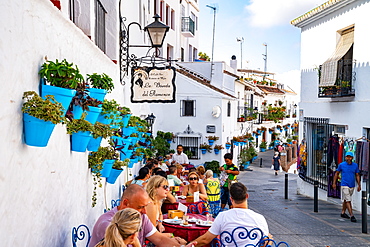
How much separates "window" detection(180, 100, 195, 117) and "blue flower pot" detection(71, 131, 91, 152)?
17.8 metres

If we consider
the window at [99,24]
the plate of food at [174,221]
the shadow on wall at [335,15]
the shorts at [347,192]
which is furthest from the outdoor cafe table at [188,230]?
the shadow on wall at [335,15]

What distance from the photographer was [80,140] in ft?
15.8

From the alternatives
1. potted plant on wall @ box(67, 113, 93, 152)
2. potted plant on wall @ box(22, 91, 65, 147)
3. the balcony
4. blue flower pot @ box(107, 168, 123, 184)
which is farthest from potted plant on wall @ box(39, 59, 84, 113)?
the balcony

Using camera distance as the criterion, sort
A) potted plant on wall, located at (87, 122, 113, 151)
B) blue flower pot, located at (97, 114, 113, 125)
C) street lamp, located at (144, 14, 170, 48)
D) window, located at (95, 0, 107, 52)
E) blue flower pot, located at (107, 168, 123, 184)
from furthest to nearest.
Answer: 1. street lamp, located at (144, 14, 170, 48)
2. window, located at (95, 0, 107, 52)
3. blue flower pot, located at (107, 168, 123, 184)
4. blue flower pot, located at (97, 114, 113, 125)
5. potted plant on wall, located at (87, 122, 113, 151)

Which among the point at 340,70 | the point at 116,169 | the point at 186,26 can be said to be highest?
the point at 186,26

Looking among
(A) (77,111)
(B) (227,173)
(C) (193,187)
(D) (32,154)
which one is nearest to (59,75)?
(D) (32,154)

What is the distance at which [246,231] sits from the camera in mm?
5414

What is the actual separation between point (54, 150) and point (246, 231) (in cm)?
256

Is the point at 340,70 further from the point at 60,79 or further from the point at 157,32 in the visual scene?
the point at 60,79

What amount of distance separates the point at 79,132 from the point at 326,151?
14.5 metres

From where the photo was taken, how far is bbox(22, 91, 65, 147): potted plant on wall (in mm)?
3275

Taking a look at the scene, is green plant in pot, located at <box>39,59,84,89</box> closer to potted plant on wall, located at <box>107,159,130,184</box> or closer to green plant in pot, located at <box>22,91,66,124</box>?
green plant in pot, located at <box>22,91,66,124</box>

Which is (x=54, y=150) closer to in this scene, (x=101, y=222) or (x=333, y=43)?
(x=101, y=222)

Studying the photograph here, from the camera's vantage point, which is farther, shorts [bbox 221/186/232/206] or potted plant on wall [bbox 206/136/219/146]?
potted plant on wall [bbox 206/136/219/146]
